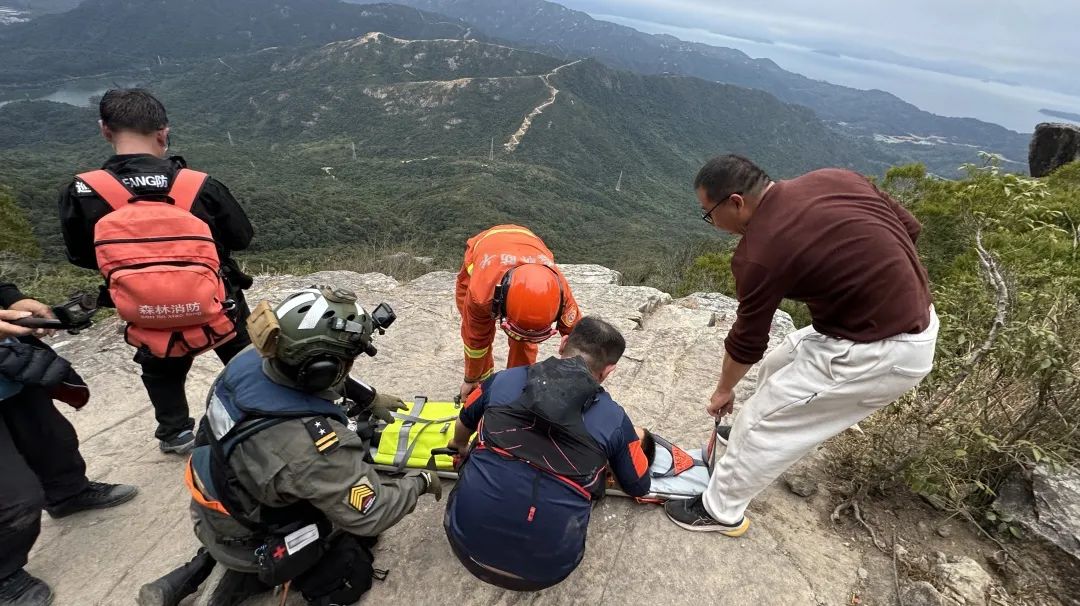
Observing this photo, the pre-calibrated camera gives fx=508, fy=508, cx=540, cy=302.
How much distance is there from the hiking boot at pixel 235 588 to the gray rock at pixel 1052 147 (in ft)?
87.3

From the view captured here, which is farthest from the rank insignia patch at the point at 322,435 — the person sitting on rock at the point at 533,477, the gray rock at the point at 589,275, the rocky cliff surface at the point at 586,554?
the gray rock at the point at 589,275

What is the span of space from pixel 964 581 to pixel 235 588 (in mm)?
3825

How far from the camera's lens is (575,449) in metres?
2.36

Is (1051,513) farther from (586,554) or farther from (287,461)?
(287,461)

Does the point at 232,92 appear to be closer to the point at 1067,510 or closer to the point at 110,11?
the point at 110,11

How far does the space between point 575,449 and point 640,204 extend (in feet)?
343

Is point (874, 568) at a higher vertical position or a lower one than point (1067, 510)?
lower

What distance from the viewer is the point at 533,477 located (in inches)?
91.7

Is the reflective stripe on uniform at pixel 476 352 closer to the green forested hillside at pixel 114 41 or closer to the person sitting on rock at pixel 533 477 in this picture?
the person sitting on rock at pixel 533 477

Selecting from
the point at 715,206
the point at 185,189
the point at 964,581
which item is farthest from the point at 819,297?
the point at 185,189

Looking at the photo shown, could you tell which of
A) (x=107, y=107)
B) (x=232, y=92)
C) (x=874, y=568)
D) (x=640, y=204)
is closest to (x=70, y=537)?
(x=107, y=107)

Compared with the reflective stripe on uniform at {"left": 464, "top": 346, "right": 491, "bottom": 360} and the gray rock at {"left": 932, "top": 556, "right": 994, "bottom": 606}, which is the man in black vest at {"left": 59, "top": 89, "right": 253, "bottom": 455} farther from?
the gray rock at {"left": 932, "top": 556, "right": 994, "bottom": 606}

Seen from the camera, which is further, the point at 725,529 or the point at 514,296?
the point at 514,296

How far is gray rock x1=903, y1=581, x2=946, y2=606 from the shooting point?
101 inches
